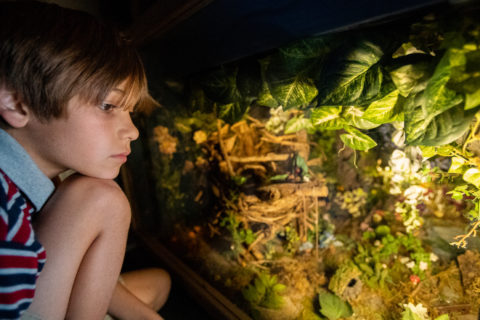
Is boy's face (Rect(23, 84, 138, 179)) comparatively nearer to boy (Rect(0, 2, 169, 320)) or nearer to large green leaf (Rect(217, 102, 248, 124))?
boy (Rect(0, 2, 169, 320))

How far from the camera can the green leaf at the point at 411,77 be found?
1.77 feet

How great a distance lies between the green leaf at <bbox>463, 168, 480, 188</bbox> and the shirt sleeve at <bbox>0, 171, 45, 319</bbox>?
1230mm

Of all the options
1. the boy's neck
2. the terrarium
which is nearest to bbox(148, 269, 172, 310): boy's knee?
the terrarium

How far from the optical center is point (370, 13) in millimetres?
561

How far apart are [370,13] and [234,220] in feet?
4.35

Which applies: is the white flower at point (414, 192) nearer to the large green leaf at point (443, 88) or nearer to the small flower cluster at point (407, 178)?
the small flower cluster at point (407, 178)

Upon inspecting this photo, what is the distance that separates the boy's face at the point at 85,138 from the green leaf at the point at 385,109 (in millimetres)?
803

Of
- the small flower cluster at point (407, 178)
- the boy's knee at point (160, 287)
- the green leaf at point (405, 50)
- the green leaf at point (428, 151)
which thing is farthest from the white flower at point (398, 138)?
the boy's knee at point (160, 287)

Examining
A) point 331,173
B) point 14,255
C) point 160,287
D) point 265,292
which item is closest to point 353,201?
point 331,173

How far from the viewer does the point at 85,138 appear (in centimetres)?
72

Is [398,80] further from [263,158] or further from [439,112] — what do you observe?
[263,158]

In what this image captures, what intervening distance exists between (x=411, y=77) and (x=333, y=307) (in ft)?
3.45

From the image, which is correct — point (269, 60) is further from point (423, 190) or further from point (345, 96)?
point (423, 190)

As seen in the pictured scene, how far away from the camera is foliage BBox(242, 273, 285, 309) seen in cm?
123
